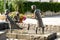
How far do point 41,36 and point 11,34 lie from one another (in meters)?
1.20

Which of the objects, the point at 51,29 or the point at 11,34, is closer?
the point at 11,34

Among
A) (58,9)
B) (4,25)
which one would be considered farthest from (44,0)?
(4,25)

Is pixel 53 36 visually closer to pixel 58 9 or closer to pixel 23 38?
pixel 23 38

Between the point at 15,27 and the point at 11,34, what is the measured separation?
4.60 ft

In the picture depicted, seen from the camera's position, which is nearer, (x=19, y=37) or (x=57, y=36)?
(x=19, y=37)

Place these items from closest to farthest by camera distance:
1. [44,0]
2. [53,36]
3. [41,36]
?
[41,36]
[53,36]
[44,0]

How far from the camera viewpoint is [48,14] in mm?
30312

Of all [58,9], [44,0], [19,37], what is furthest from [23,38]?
[44,0]

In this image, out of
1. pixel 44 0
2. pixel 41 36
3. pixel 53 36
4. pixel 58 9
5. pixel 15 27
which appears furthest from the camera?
pixel 44 0

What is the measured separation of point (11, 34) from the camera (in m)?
10.0

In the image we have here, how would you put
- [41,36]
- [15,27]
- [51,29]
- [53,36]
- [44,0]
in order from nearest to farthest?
[41,36] → [53,36] → [15,27] → [51,29] → [44,0]

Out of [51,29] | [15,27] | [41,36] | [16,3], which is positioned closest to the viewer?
[41,36]

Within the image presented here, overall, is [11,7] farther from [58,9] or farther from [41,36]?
[41,36]

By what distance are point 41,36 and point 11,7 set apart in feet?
64.9
